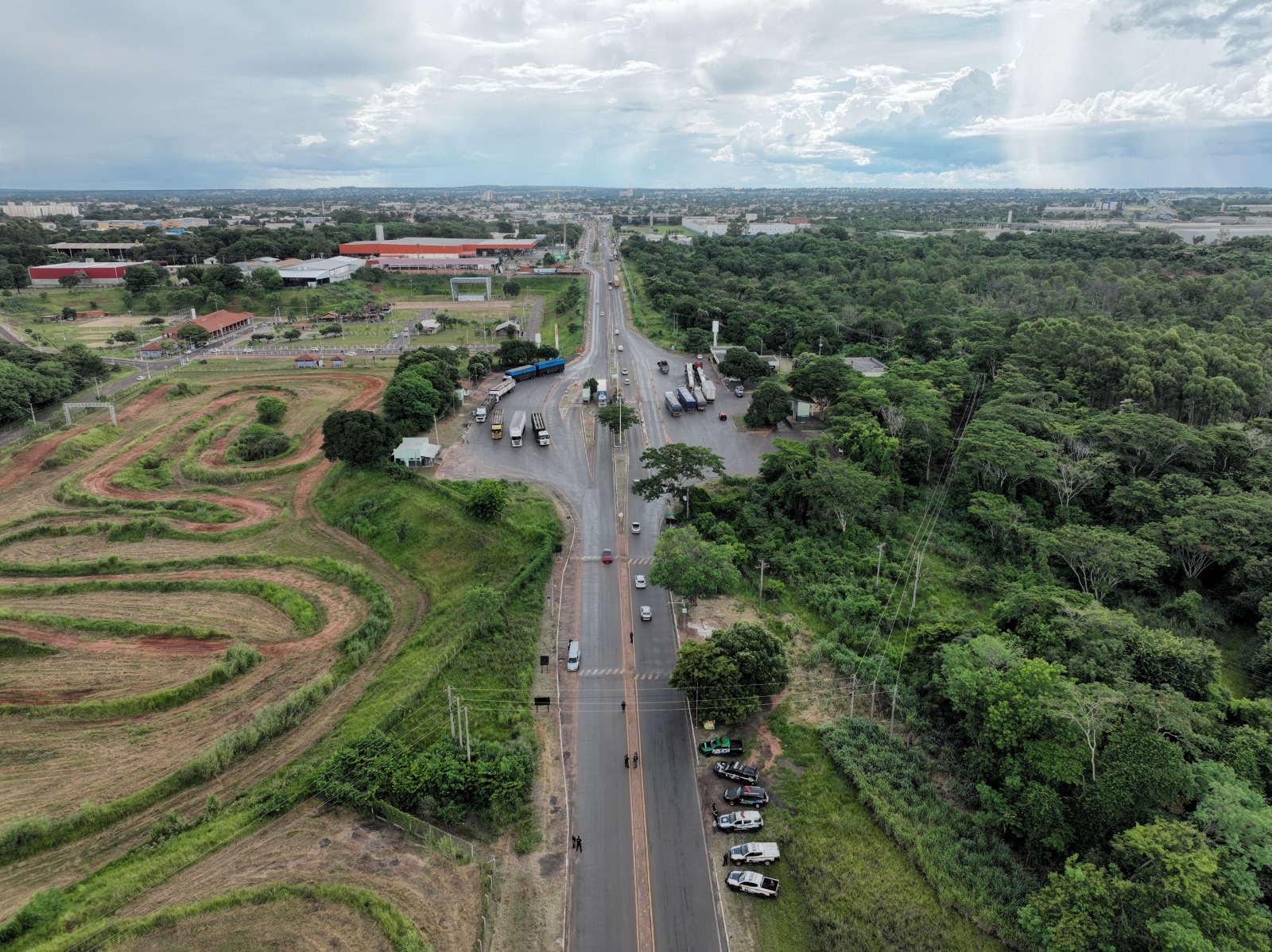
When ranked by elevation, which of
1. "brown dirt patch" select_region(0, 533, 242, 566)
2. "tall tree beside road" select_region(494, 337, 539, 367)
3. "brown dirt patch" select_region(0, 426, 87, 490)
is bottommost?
"brown dirt patch" select_region(0, 533, 242, 566)

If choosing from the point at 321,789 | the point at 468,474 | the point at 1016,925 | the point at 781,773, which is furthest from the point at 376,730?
the point at 468,474

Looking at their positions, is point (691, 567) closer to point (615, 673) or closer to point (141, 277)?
point (615, 673)

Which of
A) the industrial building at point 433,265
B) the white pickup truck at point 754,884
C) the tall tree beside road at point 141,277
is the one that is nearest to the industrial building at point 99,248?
the tall tree beside road at point 141,277

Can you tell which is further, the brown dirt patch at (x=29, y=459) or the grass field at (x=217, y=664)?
the brown dirt patch at (x=29, y=459)

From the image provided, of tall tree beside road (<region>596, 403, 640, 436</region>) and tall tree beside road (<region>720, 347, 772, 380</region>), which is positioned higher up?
tall tree beside road (<region>720, 347, 772, 380</region>)

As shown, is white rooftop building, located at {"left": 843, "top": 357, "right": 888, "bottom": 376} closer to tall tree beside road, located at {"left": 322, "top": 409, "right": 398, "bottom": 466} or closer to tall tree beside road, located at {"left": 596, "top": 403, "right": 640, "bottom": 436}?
tall tree beside road, located at {"left": 596, "top": 403, "right": 640, "bottom": 436}

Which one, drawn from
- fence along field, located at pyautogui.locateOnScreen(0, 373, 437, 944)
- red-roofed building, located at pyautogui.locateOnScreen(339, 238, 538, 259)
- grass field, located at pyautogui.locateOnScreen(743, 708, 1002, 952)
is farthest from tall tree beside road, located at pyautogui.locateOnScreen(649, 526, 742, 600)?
red-roofed building, located at pyautogui.locateOnScreen(339, 238, 538, 259)

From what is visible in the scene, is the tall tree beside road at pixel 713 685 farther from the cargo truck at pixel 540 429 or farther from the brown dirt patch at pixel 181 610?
the cargo truck at pixel 540 429
